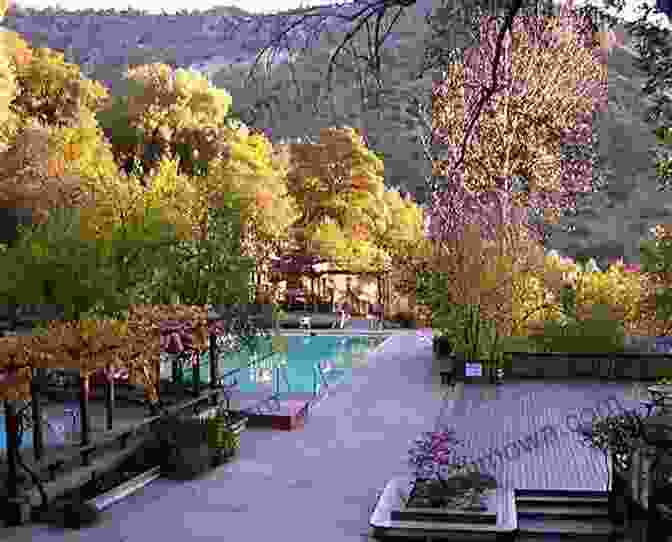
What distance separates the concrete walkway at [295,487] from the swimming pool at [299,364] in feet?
6.66

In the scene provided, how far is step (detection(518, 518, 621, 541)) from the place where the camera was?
670cm

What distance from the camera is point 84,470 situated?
27.3 feet

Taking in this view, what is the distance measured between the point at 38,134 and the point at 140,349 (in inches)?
592

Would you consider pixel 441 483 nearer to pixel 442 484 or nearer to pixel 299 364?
pixel 442 484

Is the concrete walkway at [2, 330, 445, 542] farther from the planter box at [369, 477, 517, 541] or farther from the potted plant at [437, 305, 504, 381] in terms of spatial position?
the potted plant at [437, 305, 504, 381]

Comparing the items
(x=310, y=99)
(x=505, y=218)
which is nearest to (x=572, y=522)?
(x=310, y=99)

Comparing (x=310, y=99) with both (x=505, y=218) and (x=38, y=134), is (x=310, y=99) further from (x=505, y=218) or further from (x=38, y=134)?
(x=38, y=134)

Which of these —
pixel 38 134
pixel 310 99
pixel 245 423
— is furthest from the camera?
pixel 38 134

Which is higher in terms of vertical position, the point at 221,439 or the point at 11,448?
the point at 11,448

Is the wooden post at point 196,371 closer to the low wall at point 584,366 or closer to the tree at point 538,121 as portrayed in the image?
the low wall at point 584,366

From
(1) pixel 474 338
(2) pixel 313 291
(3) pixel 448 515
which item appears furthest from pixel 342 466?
(2) pixel 313 291

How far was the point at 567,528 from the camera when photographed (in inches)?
268

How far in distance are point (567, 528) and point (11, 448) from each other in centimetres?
477

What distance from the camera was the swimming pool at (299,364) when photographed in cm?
1422
